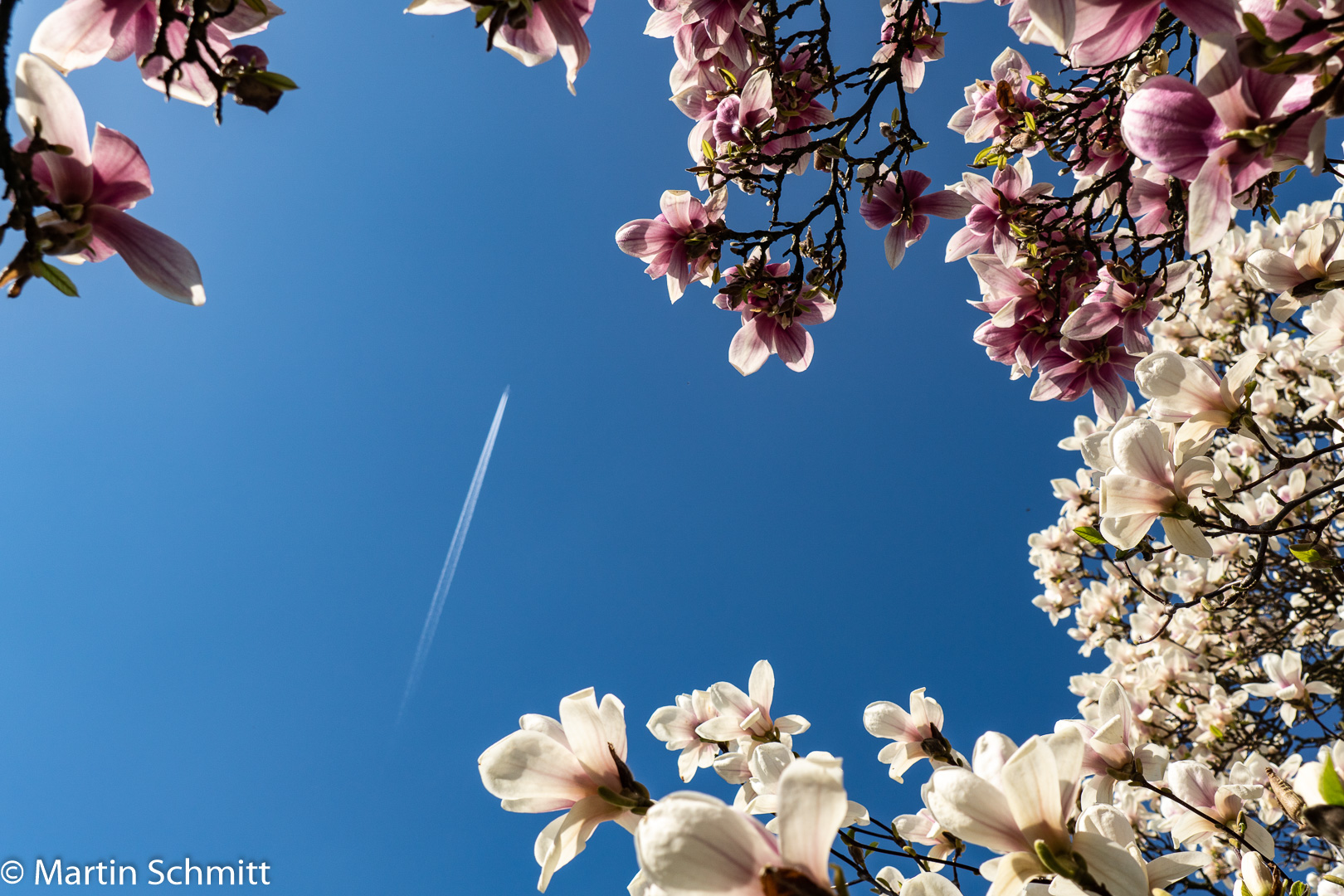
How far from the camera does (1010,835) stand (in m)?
0.87

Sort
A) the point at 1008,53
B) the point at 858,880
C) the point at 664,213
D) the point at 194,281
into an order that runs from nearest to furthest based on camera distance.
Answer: the point at 194,281
the point at 858,880
the point at 664,213
the point at 1008,53

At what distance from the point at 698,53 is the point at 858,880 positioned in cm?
239

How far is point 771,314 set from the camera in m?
2.29

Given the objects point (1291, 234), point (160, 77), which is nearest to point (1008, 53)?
point (160, 77)

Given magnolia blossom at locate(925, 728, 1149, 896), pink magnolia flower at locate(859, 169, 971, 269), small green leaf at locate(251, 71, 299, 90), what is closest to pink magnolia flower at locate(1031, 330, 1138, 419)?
pink magnolia flower at locate(859, 169, 971, 269)

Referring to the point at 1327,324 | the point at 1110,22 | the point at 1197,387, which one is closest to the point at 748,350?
the point at 1197,387

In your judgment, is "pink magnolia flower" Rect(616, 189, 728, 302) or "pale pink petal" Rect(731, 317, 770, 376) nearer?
"pink magnolia flower" Rect(616, 189, 728, 302)

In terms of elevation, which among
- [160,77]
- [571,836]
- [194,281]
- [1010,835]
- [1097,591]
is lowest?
[1010,835]

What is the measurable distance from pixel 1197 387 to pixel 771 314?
1204mm

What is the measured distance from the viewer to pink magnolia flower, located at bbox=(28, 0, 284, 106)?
39.8 inches

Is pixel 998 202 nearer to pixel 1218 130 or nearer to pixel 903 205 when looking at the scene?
pixel 903 205

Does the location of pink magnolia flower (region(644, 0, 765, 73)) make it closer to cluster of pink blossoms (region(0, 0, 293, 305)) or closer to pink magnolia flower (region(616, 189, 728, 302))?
pink magnolia flower (region(616, 189, 728, 302))

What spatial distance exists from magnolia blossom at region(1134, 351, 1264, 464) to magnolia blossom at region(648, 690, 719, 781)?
4.77 feet

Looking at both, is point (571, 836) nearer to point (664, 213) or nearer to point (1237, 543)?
point (664, 213)
